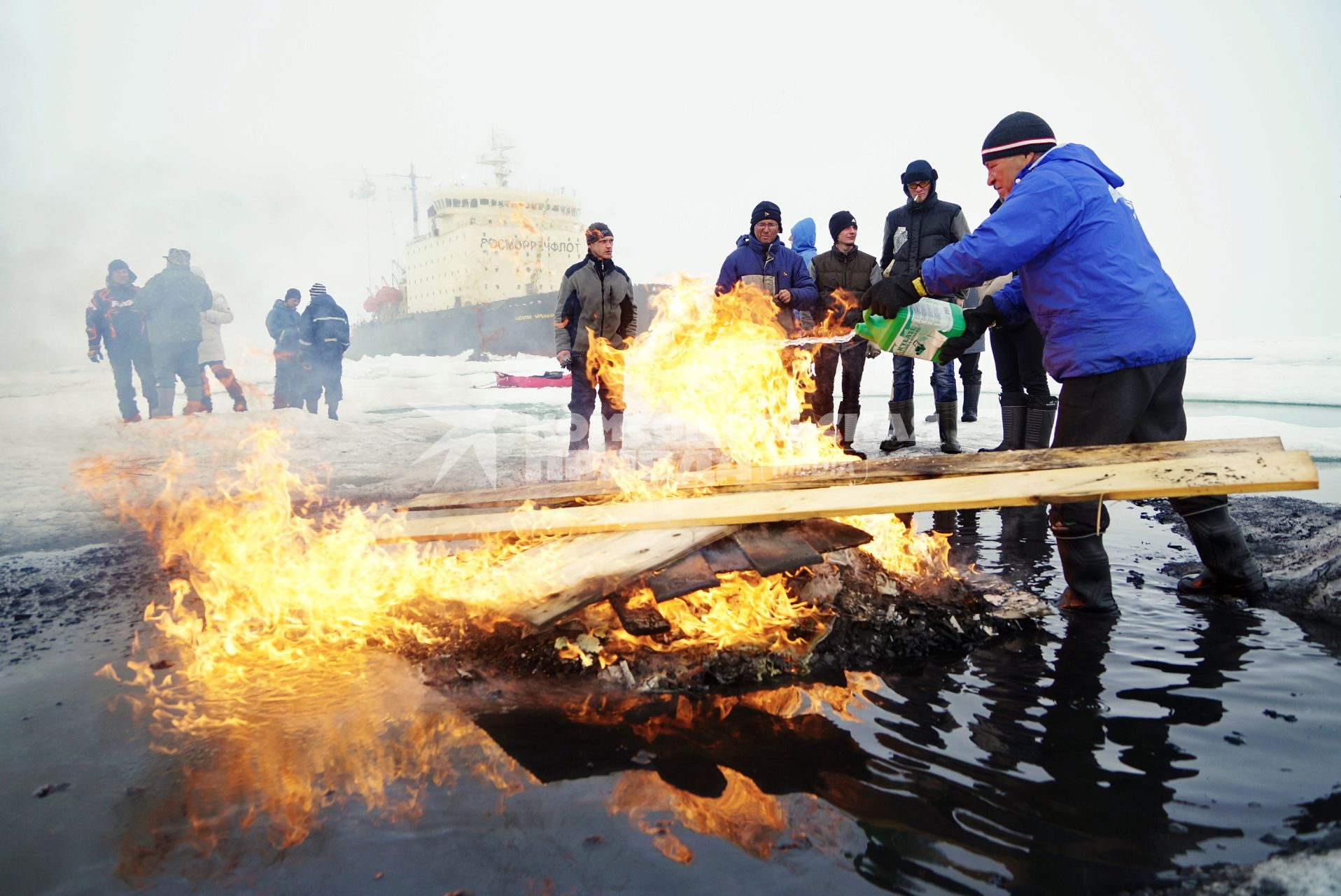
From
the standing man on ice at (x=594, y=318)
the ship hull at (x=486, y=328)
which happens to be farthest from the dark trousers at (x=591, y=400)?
the ship hull at (x=486, y=328)

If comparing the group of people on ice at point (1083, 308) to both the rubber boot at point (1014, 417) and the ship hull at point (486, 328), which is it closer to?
the rubber boot at point (1014, 417)

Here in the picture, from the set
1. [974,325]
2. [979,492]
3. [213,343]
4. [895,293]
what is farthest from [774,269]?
[213,343]

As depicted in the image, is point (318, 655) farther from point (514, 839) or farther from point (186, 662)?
point (514, 839)

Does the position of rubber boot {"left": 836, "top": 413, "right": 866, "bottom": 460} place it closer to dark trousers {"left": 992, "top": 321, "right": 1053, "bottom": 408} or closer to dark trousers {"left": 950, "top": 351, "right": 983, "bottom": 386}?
dark trousers {"left": 950, "top": 351, "right": 983, "bottom": 386}

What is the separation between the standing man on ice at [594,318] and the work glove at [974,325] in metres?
3.50

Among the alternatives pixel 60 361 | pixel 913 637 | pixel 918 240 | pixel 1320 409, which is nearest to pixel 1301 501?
pixel 918 240

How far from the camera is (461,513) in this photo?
4.20 m

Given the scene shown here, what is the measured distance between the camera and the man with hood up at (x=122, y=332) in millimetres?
10344

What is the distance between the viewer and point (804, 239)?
8883mm

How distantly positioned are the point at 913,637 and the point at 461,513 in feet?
8.42

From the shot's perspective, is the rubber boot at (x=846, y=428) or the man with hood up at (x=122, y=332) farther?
the man with hood up at (x=122, y=332)

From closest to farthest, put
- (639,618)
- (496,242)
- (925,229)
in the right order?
(639,618) < (925,229) < (496,242)

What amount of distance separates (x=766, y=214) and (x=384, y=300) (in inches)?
1545

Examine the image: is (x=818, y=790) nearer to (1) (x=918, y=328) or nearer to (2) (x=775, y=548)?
(2) (x=775, y=548)
